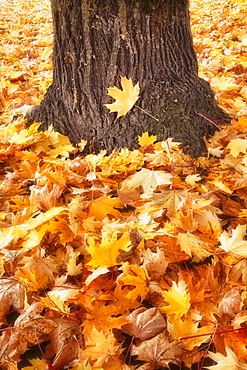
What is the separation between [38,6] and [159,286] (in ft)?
31.7

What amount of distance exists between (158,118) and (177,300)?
1.27m

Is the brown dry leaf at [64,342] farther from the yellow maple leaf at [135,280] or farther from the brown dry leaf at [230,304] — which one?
the brown dry leaf at [230,304]

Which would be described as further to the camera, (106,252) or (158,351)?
(106,252)

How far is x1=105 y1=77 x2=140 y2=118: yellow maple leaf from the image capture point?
202 cm

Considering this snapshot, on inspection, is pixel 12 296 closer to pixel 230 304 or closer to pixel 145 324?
pixel 145 324

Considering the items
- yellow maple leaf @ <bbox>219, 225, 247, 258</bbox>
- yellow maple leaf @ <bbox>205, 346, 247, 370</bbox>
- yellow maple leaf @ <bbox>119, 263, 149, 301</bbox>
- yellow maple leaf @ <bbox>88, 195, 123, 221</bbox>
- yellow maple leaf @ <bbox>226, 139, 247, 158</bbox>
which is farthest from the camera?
yellow maple leaf @ <bbox>226, 139, 247, 158</bbox>

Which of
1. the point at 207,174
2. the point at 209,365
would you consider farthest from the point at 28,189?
the point at 209,365

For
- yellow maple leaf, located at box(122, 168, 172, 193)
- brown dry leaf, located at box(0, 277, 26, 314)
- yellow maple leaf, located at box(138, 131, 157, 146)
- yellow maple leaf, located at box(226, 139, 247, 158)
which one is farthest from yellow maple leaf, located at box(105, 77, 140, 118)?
brown dry leaf, located at box(0, 277, 26, 314)

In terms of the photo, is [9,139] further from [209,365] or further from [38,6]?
[38,6]

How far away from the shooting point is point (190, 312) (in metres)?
1.11

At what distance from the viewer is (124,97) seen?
2.04 meters

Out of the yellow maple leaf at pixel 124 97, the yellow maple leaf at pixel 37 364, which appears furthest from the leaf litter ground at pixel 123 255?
the yellow maple leaf at pixel 124 97

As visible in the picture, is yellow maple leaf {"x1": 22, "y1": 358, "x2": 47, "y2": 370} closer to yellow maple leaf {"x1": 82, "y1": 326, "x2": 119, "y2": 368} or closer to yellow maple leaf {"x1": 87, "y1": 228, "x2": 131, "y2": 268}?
yellow maple leaf {"x1": 82, "y1": 326, "x2": 119, "y2": 368}

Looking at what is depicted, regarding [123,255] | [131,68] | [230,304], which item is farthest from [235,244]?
[131,68]
